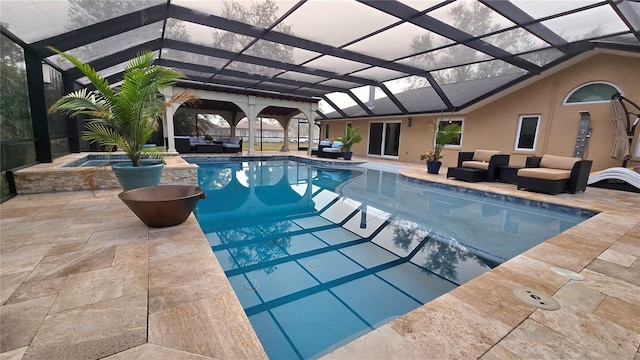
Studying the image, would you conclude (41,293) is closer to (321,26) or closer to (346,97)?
(321,26)

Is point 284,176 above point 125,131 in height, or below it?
below

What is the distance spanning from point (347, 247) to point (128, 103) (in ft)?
11.7

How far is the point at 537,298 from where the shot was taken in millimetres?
1950

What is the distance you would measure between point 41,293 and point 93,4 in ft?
16.2

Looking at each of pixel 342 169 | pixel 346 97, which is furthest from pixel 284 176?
pixel 346 97

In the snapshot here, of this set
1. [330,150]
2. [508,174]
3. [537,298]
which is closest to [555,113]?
[508,174]

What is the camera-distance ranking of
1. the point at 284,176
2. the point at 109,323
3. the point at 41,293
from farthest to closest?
the point at 284,176, the point at 41,293, the point at 109,323

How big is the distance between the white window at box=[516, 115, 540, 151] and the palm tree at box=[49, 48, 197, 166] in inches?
413

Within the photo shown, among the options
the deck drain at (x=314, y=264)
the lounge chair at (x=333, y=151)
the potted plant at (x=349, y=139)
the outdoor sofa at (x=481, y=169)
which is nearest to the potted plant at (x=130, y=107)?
the deck drain at (x=314, y=264)

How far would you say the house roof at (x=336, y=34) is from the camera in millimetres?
4680

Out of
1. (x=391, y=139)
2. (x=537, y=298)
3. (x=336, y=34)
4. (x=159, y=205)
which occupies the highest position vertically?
(x=336, y=34)

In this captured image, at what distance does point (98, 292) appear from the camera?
1.76 meters

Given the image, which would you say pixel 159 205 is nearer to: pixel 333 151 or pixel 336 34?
pixel 336 34

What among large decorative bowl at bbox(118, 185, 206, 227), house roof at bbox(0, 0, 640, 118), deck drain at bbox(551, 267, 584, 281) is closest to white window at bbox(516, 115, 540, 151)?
house roof at bbox(0, 0, 640, 118)
